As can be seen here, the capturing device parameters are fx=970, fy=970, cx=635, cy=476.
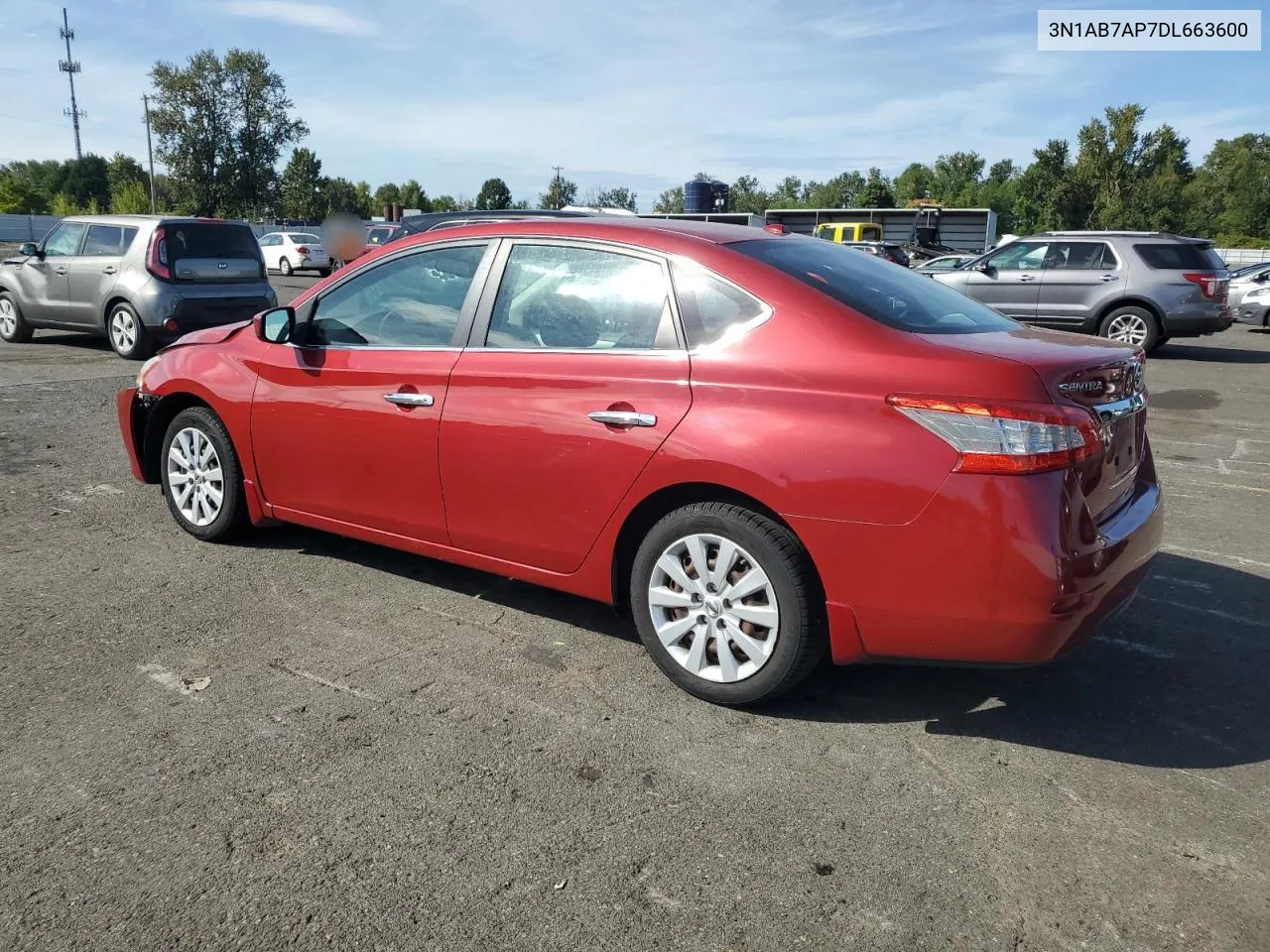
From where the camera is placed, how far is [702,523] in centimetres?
332

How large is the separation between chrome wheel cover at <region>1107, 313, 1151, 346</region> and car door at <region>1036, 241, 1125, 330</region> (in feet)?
0.99

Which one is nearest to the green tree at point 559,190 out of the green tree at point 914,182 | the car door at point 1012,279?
the green tree at point 914,182

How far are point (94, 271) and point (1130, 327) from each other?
13.9m

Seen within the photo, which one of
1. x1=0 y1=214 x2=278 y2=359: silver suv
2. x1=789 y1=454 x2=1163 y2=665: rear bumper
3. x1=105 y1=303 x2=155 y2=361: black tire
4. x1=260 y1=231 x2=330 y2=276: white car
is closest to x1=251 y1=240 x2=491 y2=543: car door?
x1=789 y1=454 x2=1163 y2=665: rear bumper

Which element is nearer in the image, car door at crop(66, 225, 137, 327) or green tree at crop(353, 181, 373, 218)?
car door at crop(66, 225, 137, 327)

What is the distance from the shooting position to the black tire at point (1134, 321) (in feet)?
45.1

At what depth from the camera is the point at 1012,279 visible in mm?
14609

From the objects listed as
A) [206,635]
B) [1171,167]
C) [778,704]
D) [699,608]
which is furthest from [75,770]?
[1171,167]

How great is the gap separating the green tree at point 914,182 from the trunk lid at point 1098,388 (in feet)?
360

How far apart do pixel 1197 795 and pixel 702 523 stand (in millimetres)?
1702

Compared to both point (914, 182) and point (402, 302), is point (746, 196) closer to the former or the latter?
point (914, 182)

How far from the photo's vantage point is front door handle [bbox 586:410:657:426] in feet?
11.2

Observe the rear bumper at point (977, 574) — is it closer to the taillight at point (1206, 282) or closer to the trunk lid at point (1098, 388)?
the trunk lid at point (1098, 388)

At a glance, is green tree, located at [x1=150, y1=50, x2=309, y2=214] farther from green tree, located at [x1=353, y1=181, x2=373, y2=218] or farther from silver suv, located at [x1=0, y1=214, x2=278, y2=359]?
silver suv, located at [x1=0, y1=214, x2=278, y2=359]
